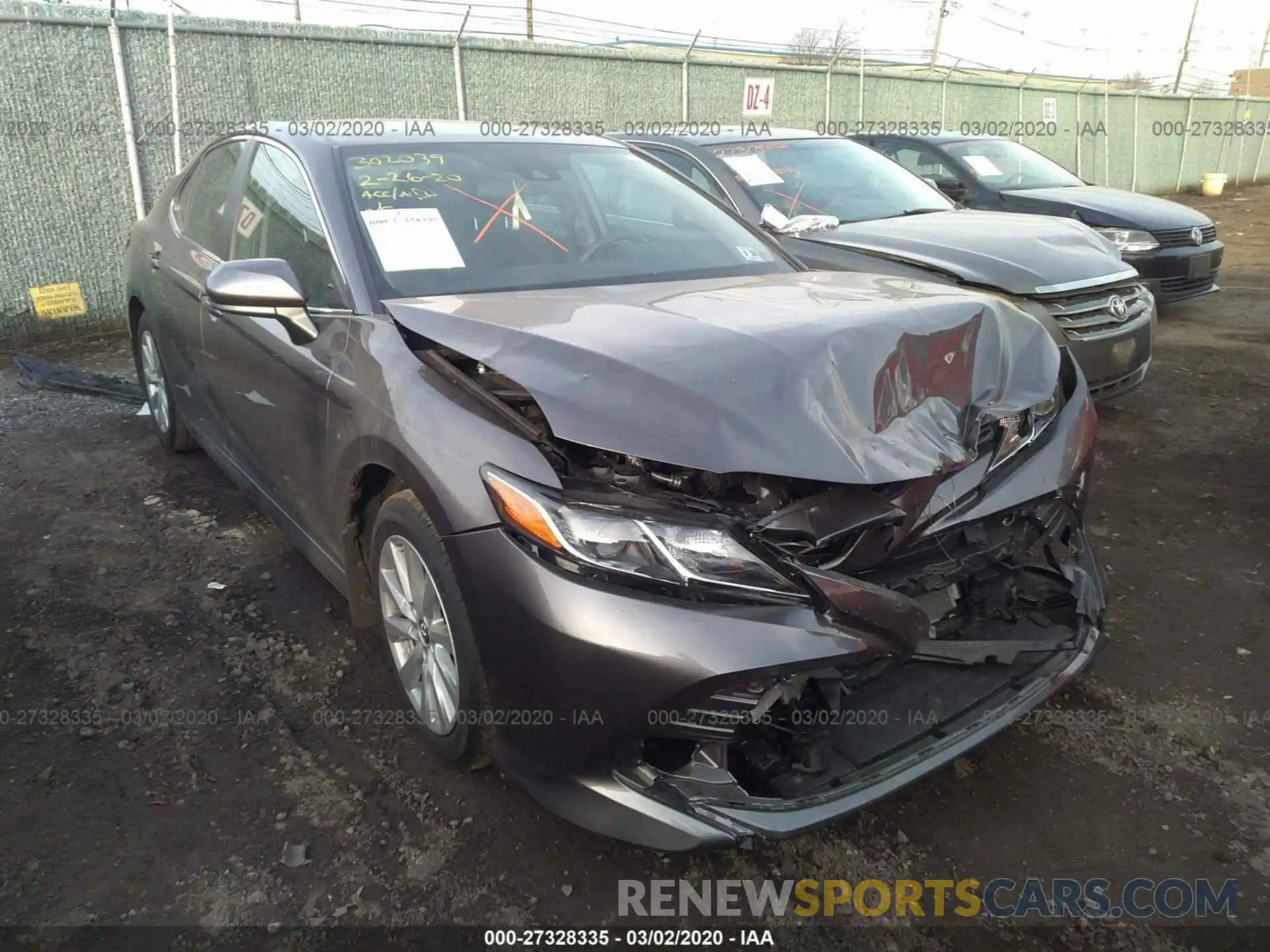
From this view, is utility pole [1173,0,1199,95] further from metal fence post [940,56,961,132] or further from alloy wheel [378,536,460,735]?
alloy wheel [378,536,460,735]

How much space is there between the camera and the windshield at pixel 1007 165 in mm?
7871

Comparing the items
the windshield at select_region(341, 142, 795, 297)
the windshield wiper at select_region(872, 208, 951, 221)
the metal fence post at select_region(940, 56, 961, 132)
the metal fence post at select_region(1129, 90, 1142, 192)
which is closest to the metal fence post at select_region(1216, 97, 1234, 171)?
the metal fence post at select_region(1129, 90, 1142, 192)

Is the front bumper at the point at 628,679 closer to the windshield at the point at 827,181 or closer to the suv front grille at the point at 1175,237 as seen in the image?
the windshield at the point at 827,181

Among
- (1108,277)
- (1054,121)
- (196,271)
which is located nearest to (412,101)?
(196,271)

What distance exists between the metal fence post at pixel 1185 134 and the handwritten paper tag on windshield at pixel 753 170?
21111 mm

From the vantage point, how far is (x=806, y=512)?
1900 mm

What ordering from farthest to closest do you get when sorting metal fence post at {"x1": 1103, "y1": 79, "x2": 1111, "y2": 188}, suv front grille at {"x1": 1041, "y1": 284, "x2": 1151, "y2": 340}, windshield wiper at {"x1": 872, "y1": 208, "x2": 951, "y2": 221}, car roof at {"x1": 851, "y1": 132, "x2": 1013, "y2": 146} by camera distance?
metal fence post at {"x1": 1103, "y1": 79, "x2": 1111, "y2": 188}, car roof at {"x1": 851, "y1": 132, "x2": 1013, "y2": 146}, windshield wiper at {"x1": 872, "y1": 208, "x2": 951, "y2": 221}, suv front grille at {"x1": 1041, "y1": 284, "x2": 1151, "y2": 340}

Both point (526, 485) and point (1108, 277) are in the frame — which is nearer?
point (526, 485)

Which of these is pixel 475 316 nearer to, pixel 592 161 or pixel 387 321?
pixel 387 321

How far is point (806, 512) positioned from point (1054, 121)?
19400mm

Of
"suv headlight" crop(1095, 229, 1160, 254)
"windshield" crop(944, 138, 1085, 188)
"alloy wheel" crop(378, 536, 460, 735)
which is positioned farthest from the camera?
"windshield" crop(944, 138, 1085, 188)

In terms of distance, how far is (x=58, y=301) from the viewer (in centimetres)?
707

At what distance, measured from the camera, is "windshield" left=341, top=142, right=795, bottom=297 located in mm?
2758

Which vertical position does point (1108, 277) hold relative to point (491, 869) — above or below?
above
